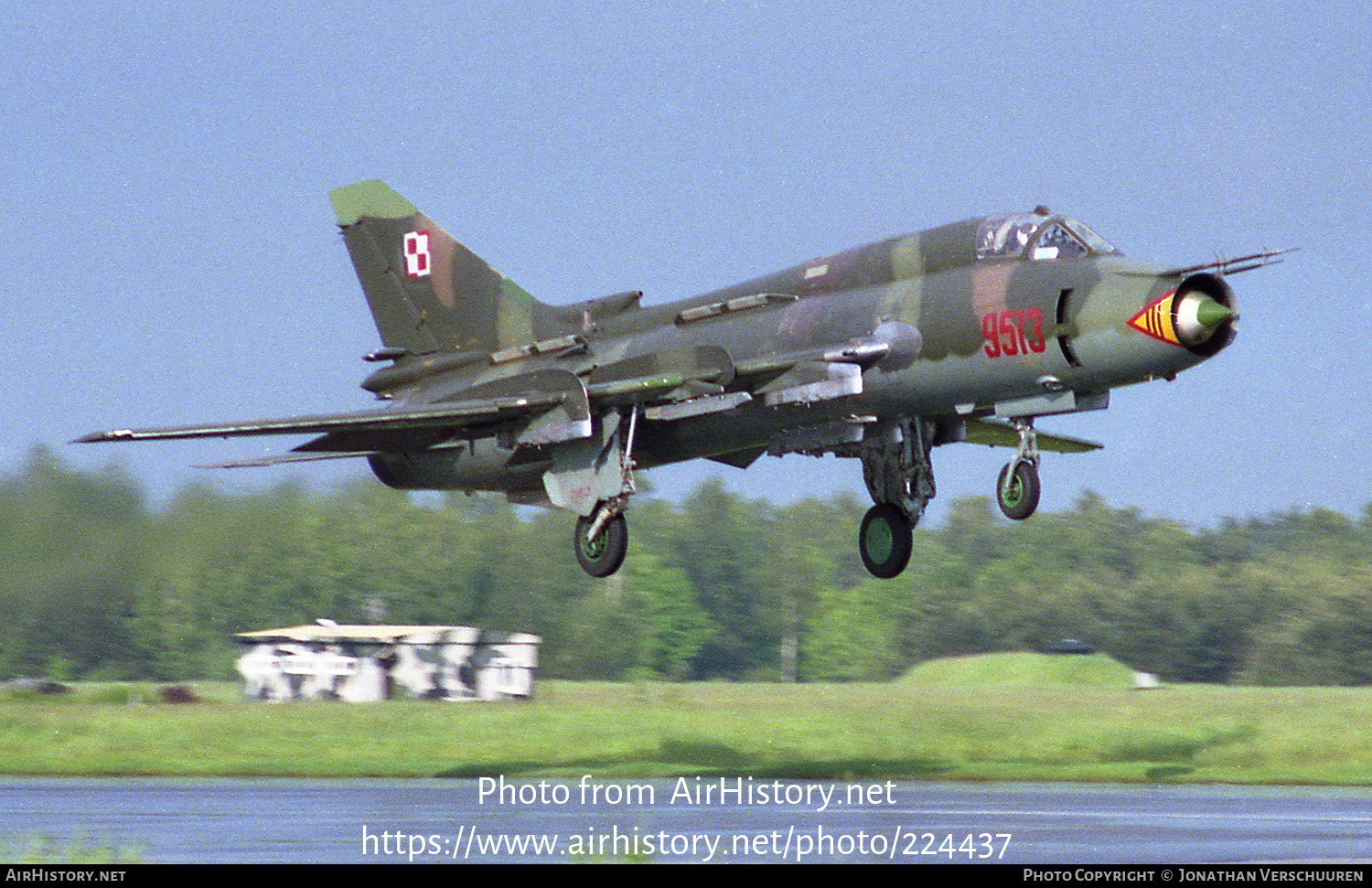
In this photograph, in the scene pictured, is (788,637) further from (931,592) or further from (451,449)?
(451,449)

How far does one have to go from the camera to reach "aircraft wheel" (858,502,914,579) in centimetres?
3044

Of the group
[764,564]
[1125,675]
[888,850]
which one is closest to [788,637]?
[764,564]

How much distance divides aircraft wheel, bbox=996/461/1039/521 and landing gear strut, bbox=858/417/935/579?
290 centimetres

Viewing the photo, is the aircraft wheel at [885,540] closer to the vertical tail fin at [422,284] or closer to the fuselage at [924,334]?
the fuselage at [924,334]

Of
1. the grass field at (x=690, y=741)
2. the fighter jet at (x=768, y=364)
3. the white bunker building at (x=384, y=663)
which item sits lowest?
the grass field at (x=690, y=741)

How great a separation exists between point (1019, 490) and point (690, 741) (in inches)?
1079

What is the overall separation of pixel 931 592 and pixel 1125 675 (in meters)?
41.0

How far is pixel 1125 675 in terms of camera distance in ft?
242

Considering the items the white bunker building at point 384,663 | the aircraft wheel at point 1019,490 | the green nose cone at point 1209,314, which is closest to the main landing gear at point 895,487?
the aircraft wheel at point 1019,490

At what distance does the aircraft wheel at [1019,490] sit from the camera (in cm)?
2686

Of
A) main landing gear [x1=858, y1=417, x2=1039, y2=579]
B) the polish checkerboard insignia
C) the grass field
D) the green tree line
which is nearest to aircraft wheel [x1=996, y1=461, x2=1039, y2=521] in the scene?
main landing gear [x1=858, y1=417, x2=1039, y2=579]

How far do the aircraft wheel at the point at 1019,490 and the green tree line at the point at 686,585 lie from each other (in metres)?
17.9

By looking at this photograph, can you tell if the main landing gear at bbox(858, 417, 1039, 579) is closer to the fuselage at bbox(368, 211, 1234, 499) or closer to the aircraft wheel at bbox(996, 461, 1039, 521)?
the fuselage at bbox(368, 211, 1234, 499)

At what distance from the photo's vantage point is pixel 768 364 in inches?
1070
